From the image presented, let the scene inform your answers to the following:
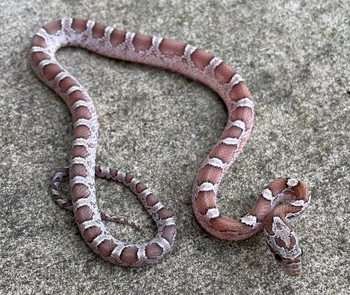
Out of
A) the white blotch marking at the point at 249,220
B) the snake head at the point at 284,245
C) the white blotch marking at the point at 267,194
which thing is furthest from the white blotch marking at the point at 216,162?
the snake head at the point at 284,245

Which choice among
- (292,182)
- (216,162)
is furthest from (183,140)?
(292,182)

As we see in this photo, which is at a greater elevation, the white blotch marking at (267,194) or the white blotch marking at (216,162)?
the white blotch marking at (267,194)

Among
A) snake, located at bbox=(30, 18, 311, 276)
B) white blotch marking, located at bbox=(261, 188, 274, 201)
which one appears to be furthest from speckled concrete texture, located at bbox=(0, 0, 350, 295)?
white blotch marking, located at bbox=(261, 188, 274, 201)

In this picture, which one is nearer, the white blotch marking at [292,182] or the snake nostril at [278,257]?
the snake nostril at [278,257]

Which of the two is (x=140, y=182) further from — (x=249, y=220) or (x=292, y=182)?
(x=292, y=182)

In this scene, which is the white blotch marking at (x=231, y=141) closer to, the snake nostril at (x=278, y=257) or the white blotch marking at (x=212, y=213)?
the white blotch marking at (x=212, y=213)

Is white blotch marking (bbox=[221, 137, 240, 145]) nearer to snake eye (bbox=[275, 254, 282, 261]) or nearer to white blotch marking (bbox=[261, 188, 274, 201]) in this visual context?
white blotch marking (bbox=[261, 188, 274, 201])
